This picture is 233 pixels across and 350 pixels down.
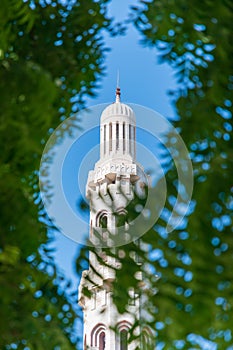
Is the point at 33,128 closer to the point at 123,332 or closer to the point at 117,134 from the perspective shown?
the point at 123,332

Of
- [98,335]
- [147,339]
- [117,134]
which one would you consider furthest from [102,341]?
[147,339]

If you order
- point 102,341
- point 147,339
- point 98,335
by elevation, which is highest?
point 98,335

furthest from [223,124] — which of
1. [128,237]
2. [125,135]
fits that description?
[125,135]

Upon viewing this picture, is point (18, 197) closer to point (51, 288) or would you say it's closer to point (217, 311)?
point (51, 288)

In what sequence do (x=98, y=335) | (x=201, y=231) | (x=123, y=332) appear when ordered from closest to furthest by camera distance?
(x=201, y=231)
(x=123, y=332)
(x=98, y=335)

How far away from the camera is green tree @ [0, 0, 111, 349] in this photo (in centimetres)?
162

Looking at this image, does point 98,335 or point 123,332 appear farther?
point 98,335

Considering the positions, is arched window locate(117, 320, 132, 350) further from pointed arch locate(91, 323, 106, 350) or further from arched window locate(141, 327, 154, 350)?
pointed arch locate(91, 323, 106, 350)

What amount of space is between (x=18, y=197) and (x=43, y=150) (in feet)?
0.51

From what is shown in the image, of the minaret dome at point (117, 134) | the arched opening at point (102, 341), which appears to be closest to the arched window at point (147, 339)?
the minaret dome at point (117, 134)

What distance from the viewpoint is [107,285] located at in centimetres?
162

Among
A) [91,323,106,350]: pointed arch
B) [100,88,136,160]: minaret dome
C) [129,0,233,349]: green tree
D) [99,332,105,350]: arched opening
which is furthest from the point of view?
[100,88,136,160]: minaret dome

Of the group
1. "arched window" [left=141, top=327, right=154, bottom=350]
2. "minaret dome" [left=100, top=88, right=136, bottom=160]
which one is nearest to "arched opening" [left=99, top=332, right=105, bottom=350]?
A: "minaret dome" [left=100, top=88, right=136, bottom=160]

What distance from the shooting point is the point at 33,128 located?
161 centimetres
